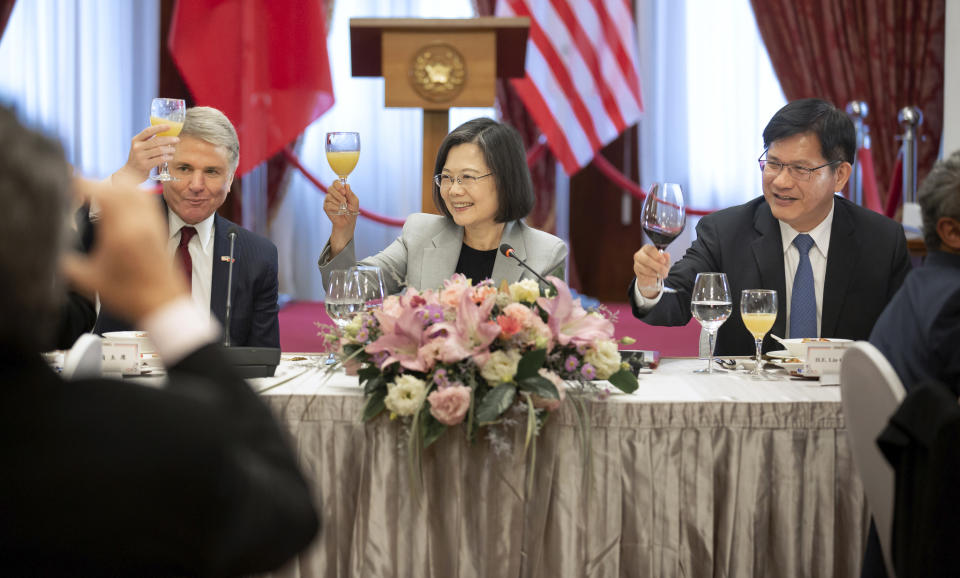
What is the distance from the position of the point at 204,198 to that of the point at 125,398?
1980 mm

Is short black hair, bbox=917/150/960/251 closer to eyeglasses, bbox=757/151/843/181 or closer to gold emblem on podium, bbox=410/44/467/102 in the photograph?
eyeglasses, bbox=757/151/843/181

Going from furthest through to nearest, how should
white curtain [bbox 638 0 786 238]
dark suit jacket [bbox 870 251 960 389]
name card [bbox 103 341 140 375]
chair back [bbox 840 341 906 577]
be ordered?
white curtain [bbox 638 0 786 238], name card [bbox 103 341 140 375], dark suit jacket [bbox 870 251 960 389], chair back [bbox 840 341 906 577]

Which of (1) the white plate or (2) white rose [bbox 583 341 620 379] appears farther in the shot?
(1) the white plate

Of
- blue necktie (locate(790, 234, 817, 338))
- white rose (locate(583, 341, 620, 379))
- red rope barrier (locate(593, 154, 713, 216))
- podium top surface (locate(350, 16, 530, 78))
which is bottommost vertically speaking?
white rose (locate(583, 341, 620, 379))

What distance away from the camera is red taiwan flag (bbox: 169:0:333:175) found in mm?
5090

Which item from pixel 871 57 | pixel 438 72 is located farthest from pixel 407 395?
pixel 871 57

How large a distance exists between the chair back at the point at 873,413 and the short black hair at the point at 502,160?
1416mm

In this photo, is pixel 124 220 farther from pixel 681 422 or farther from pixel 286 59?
pixel 286 59

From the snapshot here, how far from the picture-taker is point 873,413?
Result: 4.73ft

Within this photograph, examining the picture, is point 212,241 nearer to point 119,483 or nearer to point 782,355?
point 782,355

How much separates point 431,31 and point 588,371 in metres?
2.16

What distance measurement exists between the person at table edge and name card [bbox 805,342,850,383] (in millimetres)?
284

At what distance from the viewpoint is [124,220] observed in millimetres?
780

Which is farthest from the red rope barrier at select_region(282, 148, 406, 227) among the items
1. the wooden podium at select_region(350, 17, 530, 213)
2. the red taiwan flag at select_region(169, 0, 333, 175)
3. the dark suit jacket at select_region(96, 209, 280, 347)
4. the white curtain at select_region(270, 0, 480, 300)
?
the dark suit jacket at select_region(96, 209, 280, 347)
